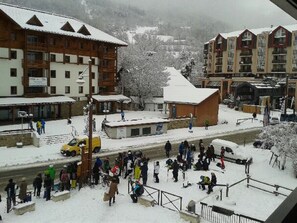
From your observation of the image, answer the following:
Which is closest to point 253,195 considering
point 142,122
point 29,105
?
point 142,122

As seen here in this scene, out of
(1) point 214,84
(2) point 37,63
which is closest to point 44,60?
(2) point 37,63

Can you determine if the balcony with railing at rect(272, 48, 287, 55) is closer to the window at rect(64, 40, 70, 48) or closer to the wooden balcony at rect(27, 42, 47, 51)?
the window at rect(64, 40, 70, 48)

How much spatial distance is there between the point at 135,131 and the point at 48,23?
22.1 m

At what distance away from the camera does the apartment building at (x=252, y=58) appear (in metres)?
76.1

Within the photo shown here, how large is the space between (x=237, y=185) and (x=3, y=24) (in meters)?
34.3

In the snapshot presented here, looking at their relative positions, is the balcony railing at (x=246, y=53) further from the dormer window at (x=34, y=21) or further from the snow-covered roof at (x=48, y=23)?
the dormer window at (x=34, y=21)

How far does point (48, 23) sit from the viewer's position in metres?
46.8

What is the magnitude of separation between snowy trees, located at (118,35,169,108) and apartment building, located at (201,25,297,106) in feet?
75.6

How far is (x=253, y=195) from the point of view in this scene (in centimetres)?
1864

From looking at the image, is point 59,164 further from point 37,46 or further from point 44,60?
point 37,46

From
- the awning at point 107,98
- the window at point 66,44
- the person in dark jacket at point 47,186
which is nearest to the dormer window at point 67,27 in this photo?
the window at point 66,44

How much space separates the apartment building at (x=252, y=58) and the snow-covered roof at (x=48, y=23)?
115 ft

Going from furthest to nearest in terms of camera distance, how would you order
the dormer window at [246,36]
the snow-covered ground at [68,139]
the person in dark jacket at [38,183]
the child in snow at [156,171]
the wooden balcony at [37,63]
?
the dormer window at [246,36] → the wooden balcony at [37,63] → the snow-covered ground at [68,139] → the child in snow at [156,171] → the person in dark jacket at [38,183]

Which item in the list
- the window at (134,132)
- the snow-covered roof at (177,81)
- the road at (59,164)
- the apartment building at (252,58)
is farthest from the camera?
the apartment building at (252,58)
